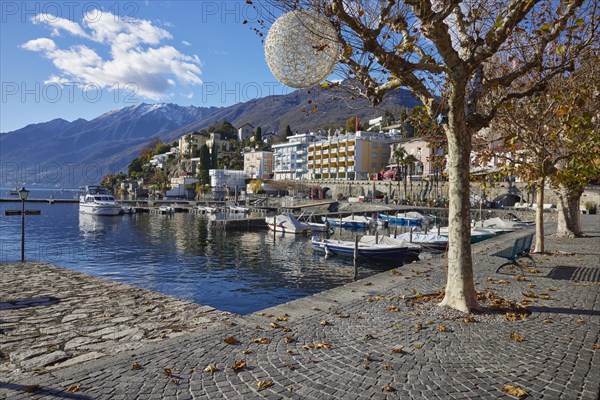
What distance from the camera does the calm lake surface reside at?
17.0m

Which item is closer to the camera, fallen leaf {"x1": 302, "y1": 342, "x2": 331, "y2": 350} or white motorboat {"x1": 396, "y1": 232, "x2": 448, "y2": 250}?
fallen leaf {"x1": 302, "y1": 342, "x2": 331, "y2": 350}

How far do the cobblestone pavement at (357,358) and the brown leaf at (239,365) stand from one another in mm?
15

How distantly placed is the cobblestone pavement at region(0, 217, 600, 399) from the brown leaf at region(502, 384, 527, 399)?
0.06 meters

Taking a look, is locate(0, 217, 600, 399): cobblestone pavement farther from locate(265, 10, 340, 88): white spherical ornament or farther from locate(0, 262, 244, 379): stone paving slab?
locate(265, 10, 340, 88): white spherical ornament

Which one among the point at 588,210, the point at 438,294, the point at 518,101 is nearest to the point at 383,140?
the point at 588,210

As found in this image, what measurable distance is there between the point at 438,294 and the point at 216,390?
637 centimetres

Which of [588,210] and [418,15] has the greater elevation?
[418,15]

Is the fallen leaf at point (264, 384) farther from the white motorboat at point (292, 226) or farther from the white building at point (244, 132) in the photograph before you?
the white building at point (244, 132)

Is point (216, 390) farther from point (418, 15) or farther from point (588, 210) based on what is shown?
point (588, 210)

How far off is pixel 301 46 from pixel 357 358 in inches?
199

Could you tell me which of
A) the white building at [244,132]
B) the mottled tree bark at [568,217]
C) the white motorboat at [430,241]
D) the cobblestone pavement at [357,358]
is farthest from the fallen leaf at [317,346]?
the white building at [244,132]

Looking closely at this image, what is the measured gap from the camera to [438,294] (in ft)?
30.5

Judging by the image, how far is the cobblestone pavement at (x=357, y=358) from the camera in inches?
181

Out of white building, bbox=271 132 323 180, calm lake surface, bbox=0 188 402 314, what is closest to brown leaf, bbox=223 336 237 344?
calm lake surface, bbox=0 188 402 314
